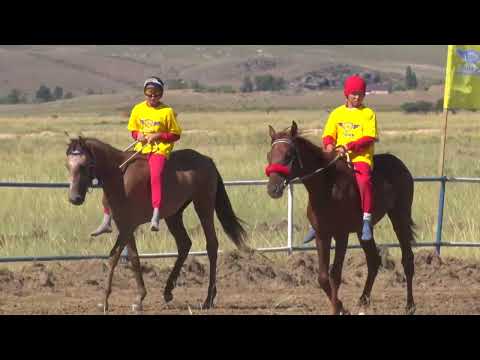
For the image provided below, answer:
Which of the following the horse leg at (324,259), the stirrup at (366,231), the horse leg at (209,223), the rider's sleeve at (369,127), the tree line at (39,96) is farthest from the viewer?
the tree line at (39,96)

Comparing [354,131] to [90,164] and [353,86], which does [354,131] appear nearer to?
[353,86]

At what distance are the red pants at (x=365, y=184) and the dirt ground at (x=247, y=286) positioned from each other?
47.2 inches

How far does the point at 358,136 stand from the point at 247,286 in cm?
331

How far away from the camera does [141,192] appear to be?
11078 mm

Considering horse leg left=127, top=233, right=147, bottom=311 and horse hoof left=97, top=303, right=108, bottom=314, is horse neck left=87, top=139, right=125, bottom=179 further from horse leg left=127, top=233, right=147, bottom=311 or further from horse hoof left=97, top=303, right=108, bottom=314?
horse hoof left=97, top=303, right=108, bottom=314

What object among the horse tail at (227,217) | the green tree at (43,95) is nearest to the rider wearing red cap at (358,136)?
the horse tail at (227,217)

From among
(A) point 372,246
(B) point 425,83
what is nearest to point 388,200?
(A) point 372,246

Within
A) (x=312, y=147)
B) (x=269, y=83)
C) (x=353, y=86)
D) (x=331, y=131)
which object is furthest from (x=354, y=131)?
(x=269, y=83)

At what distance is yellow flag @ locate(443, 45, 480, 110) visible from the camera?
49.0 feet

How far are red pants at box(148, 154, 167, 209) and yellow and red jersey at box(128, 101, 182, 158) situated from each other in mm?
130

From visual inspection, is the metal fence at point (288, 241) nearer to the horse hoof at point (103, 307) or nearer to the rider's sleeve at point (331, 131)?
the horse hoof at point (103, 307)

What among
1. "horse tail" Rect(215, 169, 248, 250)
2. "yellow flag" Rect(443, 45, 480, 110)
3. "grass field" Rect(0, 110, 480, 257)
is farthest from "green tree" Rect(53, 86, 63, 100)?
"horse tail" Rect(215, 169, 248, 250)

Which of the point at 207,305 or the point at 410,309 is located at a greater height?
the point at 410,309

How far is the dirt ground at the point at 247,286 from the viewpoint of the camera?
11.3 m
